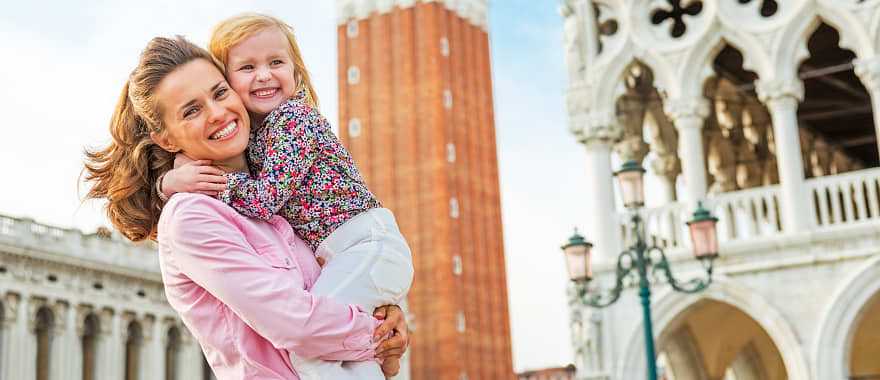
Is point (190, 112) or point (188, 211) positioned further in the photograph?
point (190, 112)

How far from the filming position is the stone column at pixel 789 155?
13.1 m

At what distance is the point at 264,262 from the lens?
2145 millimetres

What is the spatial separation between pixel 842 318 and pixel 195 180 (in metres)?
11.4

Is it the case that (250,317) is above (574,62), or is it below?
below

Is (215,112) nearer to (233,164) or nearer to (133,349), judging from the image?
(233,164)

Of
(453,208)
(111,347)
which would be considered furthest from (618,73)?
(453,208)

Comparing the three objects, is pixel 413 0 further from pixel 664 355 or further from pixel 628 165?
pixel 628 165

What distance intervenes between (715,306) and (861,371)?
260cm

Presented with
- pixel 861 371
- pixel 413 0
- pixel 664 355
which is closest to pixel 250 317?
pixel 664 355

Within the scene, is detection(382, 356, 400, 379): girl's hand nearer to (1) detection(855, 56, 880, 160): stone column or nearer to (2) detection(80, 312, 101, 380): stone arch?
(1) detection(855, 56, 880, 160): stone column

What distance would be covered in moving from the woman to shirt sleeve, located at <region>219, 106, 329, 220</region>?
0.04 meters

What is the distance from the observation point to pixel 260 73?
95.0 inches

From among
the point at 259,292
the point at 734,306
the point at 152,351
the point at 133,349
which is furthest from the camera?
the point at 152,351

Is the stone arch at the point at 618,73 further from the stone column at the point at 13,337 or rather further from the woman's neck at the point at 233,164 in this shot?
the stone column at the point at 13,337
